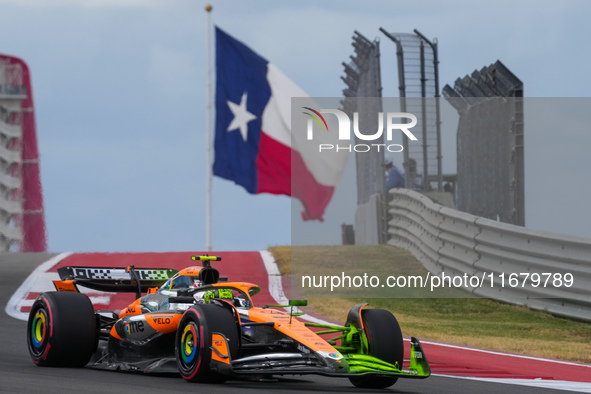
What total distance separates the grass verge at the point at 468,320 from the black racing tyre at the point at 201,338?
5.12m

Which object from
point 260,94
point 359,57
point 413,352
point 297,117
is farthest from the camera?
point 260,94

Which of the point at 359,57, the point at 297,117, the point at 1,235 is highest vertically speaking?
the point at 359,57

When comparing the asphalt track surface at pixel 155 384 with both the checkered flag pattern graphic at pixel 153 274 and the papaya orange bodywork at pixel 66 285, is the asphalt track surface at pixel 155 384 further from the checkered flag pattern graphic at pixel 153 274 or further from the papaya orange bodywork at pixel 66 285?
the checkered flag pattern graphic at pixel 153 274

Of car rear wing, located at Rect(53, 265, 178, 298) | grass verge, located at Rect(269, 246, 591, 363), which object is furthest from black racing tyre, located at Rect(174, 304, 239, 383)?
grass verge, located at Rect(269, 246, 591, 363)

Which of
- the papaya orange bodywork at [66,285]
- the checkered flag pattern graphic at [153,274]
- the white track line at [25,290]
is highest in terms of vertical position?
the checkered flag pattern graphic at [153,274]

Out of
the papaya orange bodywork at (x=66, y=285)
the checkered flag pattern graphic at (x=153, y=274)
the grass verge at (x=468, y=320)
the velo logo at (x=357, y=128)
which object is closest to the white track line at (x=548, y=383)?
the grass verge at (x=468, y=320)

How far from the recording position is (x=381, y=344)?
8094 mm

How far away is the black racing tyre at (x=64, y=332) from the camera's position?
893 centimetres

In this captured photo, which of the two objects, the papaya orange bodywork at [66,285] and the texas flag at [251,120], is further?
the texas flag at [251,120]

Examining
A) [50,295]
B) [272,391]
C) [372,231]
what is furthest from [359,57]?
[272,391]

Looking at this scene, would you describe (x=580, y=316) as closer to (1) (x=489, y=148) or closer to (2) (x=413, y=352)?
(1) (x=489, y=148)

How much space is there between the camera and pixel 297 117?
622 inches

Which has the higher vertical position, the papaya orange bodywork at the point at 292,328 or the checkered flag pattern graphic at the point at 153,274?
the checkered flag pattern graphic at the point at 153,274

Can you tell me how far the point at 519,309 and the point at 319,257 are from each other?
369 centimetres
